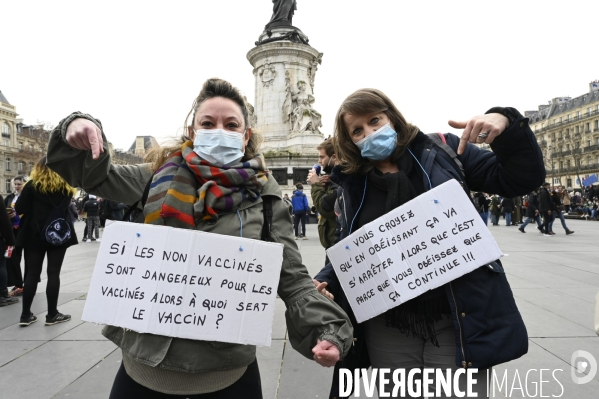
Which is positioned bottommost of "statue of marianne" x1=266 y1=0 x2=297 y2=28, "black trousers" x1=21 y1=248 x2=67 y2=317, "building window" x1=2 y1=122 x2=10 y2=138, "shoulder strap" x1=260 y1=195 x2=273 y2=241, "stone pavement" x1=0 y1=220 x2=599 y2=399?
"stone pavement" x1=0 y1=220 x2=599 y2=399

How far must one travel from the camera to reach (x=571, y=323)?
152 inches

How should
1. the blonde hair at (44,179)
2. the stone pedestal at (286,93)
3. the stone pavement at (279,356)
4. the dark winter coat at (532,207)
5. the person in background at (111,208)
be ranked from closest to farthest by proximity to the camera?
the stone pavement at (279,356), the blonde hair at (44,179), the person in background at (111,208), the dark winter coat at (532,207), the stone pedestal at (286,93)

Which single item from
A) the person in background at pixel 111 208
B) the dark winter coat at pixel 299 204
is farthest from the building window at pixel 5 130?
the dark winter coat at pixel 299 204

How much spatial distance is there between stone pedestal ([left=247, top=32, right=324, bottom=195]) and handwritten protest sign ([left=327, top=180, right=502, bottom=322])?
64.7 ft

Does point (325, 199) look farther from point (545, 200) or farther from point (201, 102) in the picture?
point (545, 200)

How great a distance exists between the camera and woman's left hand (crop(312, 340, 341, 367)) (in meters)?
1.44

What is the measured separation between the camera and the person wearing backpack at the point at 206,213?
56.6 inches

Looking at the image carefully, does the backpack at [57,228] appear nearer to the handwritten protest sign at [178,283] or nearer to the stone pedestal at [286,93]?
the handwritten protest sign at [178,283]

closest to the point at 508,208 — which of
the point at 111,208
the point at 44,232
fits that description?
the point at 111,208

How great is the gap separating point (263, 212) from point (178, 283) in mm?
442

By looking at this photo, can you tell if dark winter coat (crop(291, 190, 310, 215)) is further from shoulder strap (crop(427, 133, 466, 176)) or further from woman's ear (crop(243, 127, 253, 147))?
shoulder strap (crop(427, 133, 466, 176))

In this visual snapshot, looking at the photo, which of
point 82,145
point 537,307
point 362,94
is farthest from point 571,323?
point 82,145

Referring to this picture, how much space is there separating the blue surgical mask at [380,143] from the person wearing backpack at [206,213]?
0.47 meters

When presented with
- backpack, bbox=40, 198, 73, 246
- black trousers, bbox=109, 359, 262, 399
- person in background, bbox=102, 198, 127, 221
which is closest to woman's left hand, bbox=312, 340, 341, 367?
black trousers, bbox=109, 359, 262, 399
